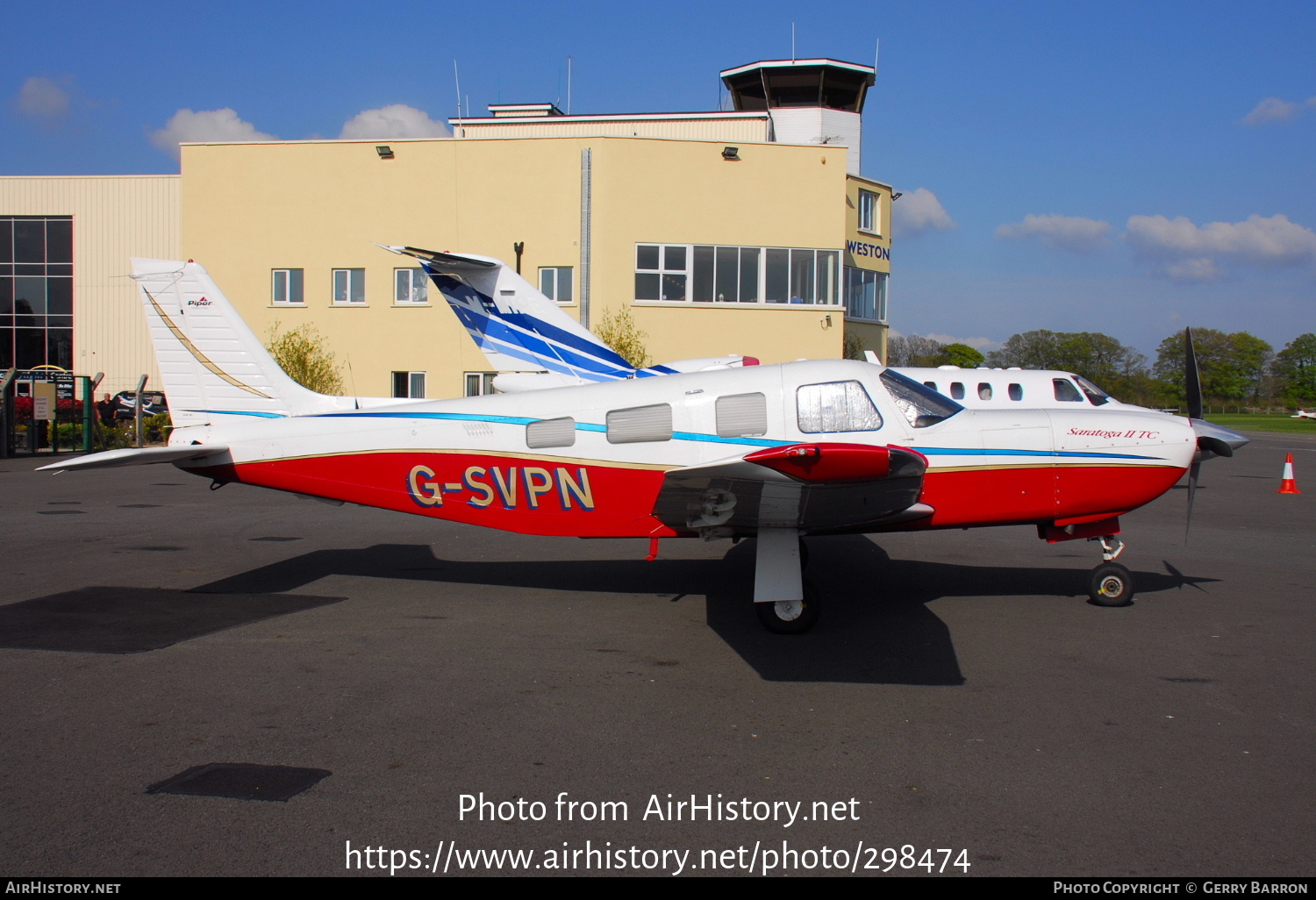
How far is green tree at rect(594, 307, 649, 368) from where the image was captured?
93.9 ft

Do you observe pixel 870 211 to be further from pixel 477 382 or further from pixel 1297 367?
pixel 1297 367

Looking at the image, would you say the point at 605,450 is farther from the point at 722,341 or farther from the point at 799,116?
the point at 799,116

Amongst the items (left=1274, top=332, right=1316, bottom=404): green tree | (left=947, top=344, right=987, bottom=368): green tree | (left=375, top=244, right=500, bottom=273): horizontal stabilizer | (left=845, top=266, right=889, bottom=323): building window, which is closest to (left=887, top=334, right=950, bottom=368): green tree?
(left=947, top=344, right=987, bottom=368): green tree

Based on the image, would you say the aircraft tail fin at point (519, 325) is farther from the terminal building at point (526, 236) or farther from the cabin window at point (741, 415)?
the terminal building at point (526, 236)

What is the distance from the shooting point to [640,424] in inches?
315

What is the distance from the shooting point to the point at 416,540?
1191 cm

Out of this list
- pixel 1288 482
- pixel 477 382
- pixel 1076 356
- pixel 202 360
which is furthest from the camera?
pixel 1076 356

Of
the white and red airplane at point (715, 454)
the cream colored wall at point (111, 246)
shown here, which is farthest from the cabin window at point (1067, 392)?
the cream colored wall at point (111, 246)

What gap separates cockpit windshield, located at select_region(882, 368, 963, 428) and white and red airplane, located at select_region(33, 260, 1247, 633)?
0.02 metres

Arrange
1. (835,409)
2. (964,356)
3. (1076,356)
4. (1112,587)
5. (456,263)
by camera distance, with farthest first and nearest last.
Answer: (964,356)
(1076,356)
(456,263)
(1112,587)
(835,409)

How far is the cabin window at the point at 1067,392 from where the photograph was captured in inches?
722

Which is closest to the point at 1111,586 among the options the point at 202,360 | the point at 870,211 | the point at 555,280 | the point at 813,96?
the point at 202,360

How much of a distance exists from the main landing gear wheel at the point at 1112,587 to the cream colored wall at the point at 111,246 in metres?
38.7

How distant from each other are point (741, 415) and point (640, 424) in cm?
92
